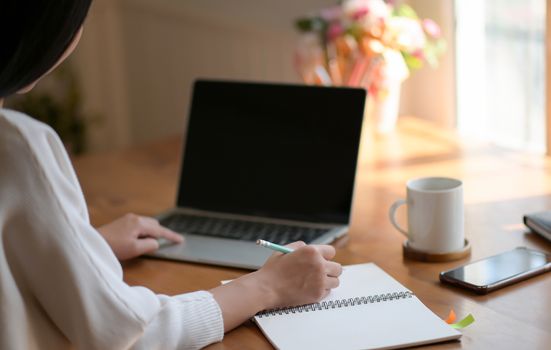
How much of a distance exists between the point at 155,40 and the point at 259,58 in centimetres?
58

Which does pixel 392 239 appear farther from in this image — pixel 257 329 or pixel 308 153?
pixel 257 329

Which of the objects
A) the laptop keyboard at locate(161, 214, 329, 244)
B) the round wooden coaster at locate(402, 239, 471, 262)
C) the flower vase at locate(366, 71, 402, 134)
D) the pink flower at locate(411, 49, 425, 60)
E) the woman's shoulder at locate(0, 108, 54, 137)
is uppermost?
the woman's shoulder at locate(0, 108, 54, 137)

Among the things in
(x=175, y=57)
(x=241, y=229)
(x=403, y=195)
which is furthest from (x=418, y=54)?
(x=175, y=57)

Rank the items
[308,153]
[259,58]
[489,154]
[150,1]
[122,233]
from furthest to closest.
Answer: [150,1] → [259,58] → [489,154] → [308,153] → [122,233]

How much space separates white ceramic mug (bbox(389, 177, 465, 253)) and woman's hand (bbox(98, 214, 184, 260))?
40 centimetres

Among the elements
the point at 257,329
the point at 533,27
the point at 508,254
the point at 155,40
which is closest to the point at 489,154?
the point at 533,27

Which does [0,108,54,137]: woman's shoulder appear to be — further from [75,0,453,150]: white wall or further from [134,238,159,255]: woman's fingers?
[75,0,453,150]: white wall

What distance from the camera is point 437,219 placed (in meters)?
1.28

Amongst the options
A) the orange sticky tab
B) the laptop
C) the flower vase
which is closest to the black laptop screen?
the laptop

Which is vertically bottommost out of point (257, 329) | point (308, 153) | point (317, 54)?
point (257, 329)

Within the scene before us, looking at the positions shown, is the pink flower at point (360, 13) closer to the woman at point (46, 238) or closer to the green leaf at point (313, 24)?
the green leaf at point (313, 24)

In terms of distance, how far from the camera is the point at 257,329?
109 cm

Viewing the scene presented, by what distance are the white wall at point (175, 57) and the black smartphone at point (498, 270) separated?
1.05 m

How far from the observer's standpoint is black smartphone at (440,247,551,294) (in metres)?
1.16
